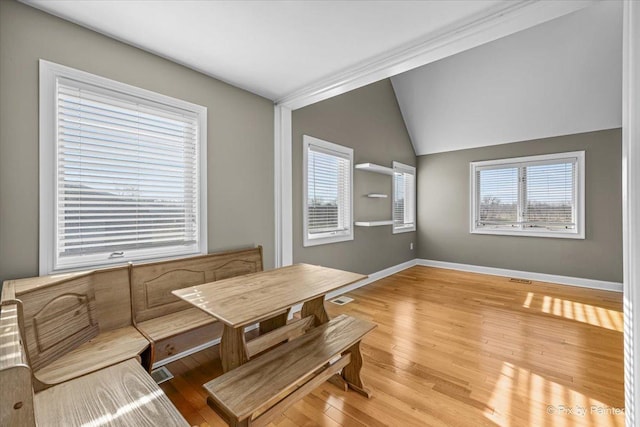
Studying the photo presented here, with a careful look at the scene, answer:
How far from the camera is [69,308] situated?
1622 mm

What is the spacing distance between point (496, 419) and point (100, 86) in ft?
11.1

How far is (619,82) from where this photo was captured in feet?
11.9

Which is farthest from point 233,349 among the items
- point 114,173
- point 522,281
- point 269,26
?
point 522,281

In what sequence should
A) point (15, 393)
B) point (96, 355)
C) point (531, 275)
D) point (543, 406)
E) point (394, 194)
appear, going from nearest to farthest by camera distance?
point (15, 393) → point (96, 355) → point (543, 406) → point (531, 275) → point (394, 194)

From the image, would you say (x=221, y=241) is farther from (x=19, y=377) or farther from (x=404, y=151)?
(x=404, y=151)

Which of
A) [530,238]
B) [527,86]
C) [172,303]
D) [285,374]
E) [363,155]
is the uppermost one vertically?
[527,86]

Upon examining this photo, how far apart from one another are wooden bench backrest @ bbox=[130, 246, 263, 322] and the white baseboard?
4.47m

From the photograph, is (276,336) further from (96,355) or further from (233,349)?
(96,355)

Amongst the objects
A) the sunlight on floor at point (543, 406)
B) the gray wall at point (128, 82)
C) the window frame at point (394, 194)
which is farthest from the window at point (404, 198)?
the sunlight on floor at point (543, 406)

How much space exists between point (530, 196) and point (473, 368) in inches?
154

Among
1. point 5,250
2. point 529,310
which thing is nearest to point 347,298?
point 529,310

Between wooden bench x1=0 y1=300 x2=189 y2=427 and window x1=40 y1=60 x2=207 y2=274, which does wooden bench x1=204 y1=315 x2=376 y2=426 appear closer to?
wooden bench x1=0 y1=300 x2=189 y2=427

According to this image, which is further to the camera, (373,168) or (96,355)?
(373,168)

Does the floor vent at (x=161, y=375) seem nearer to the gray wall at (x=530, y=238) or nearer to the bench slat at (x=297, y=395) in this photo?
the bench slat at (x=297, y=395)
